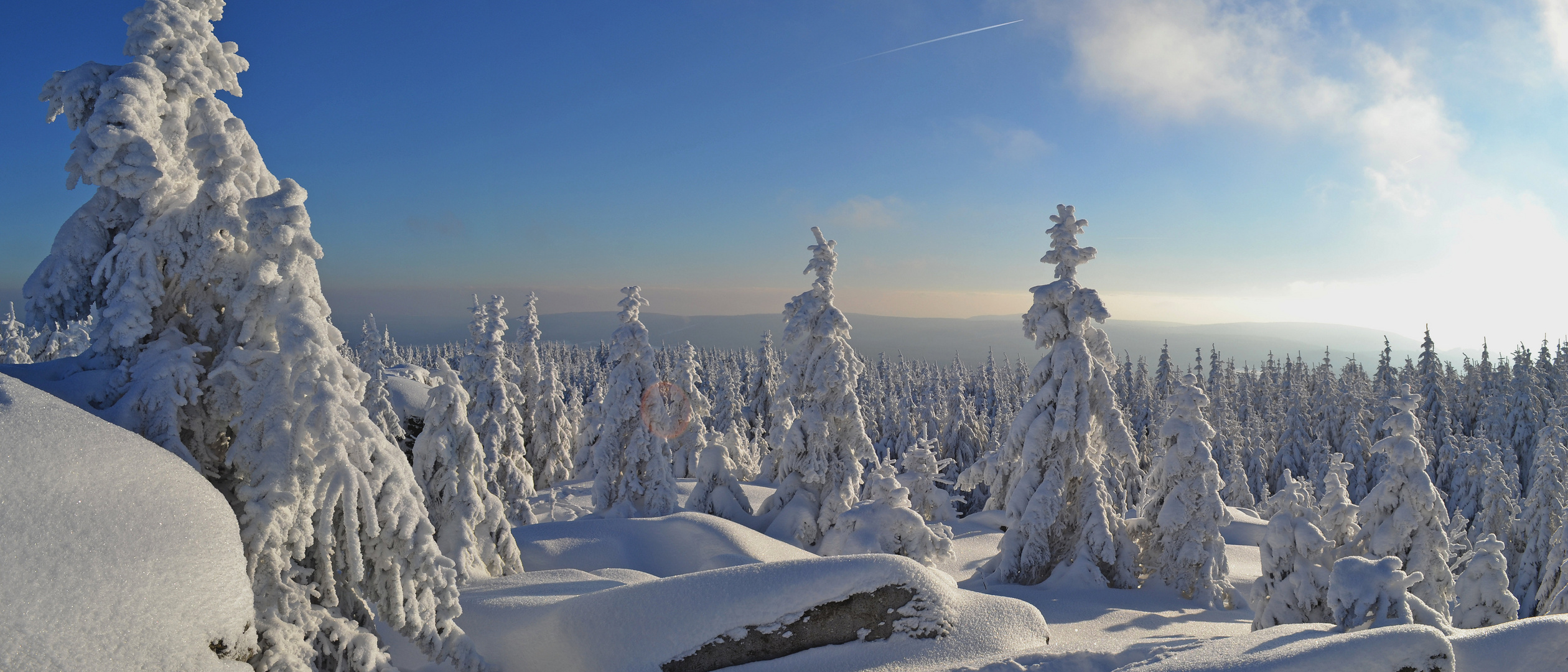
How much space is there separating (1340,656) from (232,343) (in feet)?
41.9

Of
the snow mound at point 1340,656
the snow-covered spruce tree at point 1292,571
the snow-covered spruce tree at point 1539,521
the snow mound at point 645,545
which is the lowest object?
the snow-covered spruce tree at point 1539,521

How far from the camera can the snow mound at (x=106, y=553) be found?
4.72 m

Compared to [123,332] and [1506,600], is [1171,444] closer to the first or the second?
[1506,600]

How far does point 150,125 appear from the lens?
698 centimetres

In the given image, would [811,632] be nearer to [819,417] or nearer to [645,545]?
[645,545]

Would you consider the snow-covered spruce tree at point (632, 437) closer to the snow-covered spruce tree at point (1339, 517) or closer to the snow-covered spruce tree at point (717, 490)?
the snow-covered spruce tree at point (717, 490)

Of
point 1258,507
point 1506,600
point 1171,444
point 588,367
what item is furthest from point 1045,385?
point 588,367

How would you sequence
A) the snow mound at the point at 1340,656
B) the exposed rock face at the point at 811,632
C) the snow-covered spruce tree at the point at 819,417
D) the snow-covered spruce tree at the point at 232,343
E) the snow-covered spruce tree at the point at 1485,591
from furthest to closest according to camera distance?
the snow-covered spruce tree at the point at 819,417 → the snow-covered spruce tree at the point at 1485,591 → the exposed rock face at the point at 811,632 → the snow mound at the point at 1340,656 → the snow-covered spruce tree at the point at 232,343

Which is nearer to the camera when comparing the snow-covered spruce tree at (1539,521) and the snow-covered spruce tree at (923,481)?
the snow-covered spruce tree at (923,481)

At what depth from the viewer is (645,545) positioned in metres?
17.0

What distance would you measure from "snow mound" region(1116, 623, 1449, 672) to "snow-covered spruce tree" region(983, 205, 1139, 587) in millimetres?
11590

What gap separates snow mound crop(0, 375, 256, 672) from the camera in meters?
4.72

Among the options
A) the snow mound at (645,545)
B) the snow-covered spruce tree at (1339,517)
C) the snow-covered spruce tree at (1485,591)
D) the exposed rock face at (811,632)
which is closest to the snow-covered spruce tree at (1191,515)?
the snow-covered spruce tree at (1339,517)

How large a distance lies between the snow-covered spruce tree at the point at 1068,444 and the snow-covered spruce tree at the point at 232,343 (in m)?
16.6
